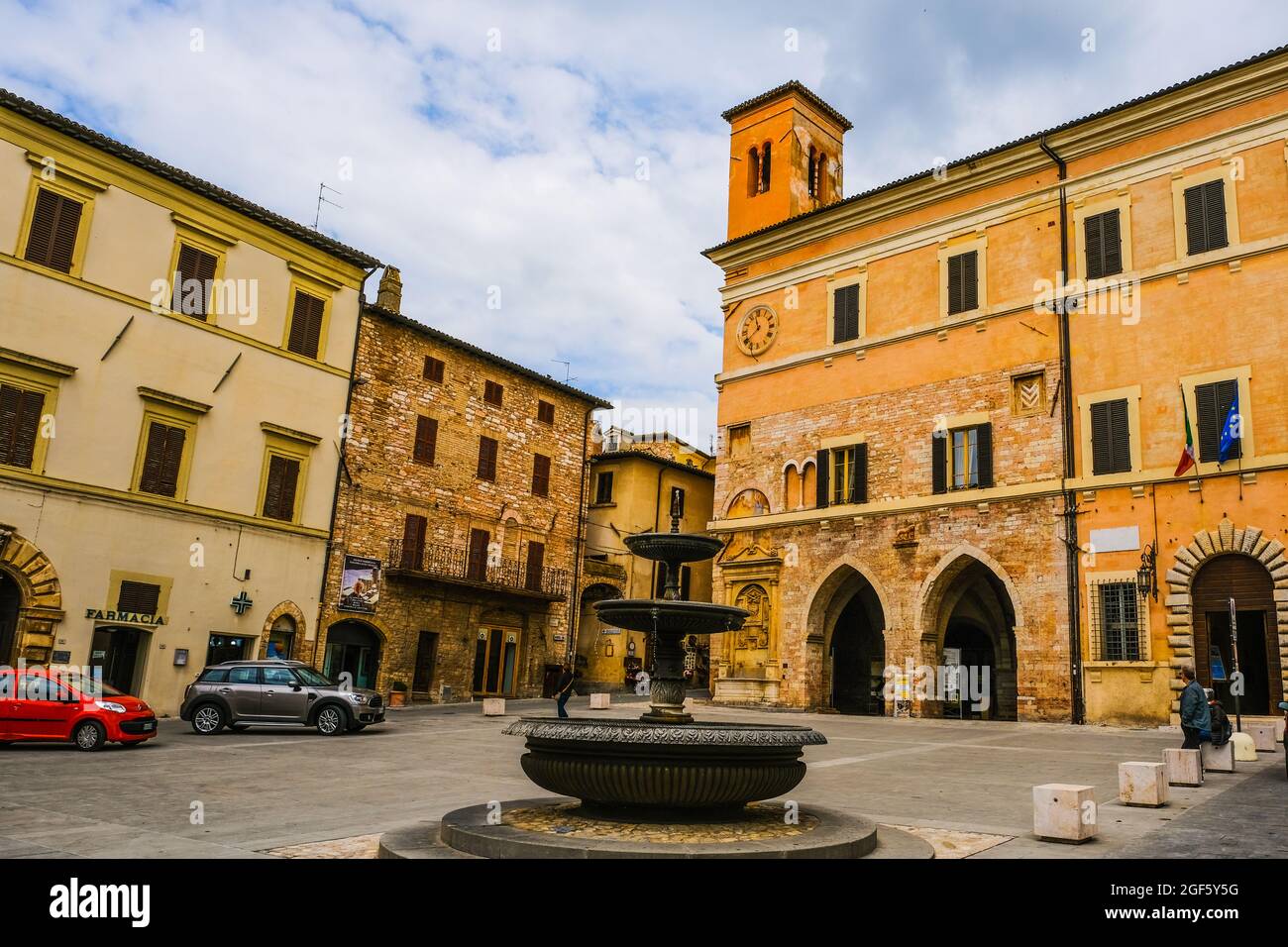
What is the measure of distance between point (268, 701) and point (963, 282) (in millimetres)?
20894

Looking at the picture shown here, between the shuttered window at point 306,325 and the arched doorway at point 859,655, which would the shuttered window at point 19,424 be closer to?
the shuttered window at point 306,325

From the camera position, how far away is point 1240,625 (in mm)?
20312

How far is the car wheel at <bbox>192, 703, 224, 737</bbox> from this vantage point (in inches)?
745

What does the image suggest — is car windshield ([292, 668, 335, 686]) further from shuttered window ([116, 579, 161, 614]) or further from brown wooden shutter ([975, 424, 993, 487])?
brown wooden shutter ([975, 424, 993, 487])

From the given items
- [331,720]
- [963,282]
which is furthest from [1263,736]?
[331,720]

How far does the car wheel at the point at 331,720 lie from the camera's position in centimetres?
1927

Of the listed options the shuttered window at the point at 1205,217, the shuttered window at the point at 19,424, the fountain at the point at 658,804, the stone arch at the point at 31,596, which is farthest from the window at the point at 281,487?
the shuttered window at the point at 1205,217

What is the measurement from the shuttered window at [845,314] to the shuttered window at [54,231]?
68.2ft

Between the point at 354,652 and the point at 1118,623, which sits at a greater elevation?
the point at 1118,623

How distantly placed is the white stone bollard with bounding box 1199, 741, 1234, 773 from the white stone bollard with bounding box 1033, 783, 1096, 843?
643cm

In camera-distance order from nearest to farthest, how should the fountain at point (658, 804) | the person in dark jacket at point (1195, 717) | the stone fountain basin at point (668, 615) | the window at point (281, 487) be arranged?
the fountain at point (658, 804)
the stone fountain basin at point (668, 615)
the person in dark jacket at point (1195, 717)
the window at point (281, 487)

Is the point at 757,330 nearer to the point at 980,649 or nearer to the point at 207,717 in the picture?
the point at 980,649

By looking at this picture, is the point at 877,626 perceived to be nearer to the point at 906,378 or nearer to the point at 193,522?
the point at 906,378
